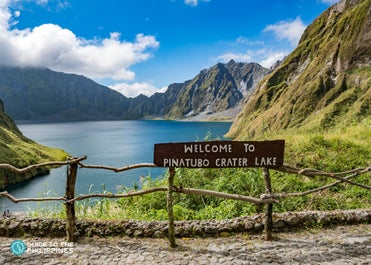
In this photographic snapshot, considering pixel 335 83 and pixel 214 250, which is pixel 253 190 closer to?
pixel 214 250

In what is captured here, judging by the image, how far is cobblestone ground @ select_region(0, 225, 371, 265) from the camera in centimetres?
447

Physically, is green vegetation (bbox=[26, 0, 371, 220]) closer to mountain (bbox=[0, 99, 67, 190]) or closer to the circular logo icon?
the circular logo icon

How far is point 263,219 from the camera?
562cm

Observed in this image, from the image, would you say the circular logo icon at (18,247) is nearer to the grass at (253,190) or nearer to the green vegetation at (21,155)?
the grass at (253,190)

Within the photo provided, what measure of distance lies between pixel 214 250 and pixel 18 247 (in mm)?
3490

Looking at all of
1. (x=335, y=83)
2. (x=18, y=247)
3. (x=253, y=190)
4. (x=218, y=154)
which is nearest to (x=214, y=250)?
(x=218, y=154)

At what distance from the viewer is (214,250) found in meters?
4.82

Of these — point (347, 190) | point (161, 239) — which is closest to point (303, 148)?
point (347, 190)

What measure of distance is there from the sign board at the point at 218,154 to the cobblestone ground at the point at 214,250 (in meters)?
1.44

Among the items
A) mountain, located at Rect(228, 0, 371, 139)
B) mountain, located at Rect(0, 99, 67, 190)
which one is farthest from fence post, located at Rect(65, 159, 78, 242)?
mountain, located at Rect(0, 99, 67, 190)

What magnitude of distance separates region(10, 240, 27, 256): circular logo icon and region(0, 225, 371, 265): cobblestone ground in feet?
0.15

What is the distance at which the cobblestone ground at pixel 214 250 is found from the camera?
4473 mm

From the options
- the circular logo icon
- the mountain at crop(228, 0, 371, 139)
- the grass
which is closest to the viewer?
the circular logo icon

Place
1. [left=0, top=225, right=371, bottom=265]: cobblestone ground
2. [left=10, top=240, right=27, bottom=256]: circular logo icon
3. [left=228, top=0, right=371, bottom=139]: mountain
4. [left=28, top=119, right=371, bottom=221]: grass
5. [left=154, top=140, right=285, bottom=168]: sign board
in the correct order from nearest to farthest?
[left=0, top=225, right=371, bottom=265]: cobblestone ground, [left=10, top=240, right=27, bottom=256]: circular logo icon, [left=154, top=140, right=285, bottom=168]: sign board, [left=28, top=119, right=371, bottom=221]: grass, [left=228, top=0, right=371, bottom=139]: mountain
